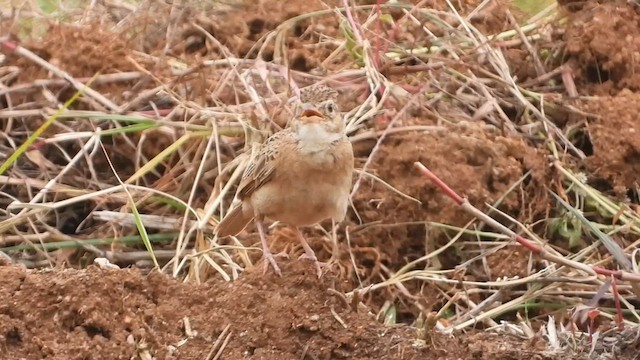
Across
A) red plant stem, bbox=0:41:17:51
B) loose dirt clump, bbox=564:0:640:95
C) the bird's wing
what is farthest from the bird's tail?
loose dirt clump, bbox=564:0:640:95

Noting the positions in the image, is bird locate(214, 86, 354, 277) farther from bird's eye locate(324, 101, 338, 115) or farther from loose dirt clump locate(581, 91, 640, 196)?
loose dirt clump locate(581, 91, 640, 196)

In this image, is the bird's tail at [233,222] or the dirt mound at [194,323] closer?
the dirt mound at [194,323]

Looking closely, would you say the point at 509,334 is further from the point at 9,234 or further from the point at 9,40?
the point at 9,40

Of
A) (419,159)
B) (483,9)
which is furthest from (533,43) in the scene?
(419,159)

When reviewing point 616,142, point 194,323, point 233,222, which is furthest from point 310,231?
point 194,323

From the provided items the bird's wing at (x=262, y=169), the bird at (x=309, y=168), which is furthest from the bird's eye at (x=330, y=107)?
the bird's wing at (x=262, y=169)

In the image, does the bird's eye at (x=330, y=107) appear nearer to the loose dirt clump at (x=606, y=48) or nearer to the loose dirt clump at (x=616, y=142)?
the loose dirt clump at (x=616, y=142)

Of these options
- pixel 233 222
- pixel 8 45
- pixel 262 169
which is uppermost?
pixel 262 169

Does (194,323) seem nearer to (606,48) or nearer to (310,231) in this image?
(310,231)
